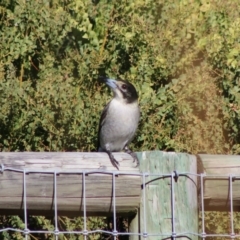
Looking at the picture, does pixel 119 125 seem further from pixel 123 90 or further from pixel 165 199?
pixel 165 199

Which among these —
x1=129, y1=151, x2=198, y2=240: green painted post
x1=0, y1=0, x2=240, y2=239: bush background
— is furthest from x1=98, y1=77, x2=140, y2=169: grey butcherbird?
x1=129, y1=151, x2=198, y2=240: green painted post

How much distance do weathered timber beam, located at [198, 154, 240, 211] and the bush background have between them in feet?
6.58

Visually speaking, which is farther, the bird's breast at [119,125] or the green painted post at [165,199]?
the bird's breast at [119,125]

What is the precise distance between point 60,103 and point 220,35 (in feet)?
5.67

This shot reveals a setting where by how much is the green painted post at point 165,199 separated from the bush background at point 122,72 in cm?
217

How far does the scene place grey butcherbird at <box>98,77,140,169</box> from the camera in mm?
6727

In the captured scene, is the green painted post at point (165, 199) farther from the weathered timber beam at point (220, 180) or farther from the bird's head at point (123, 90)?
the bird's head at point (123, 90)

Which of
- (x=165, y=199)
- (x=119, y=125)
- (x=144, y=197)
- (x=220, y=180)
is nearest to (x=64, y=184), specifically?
(x=144, y=197)

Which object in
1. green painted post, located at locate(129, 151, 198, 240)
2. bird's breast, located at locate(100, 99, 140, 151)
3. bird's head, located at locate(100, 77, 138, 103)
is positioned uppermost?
bird's head, located at locate(100, 77, 138, 103)

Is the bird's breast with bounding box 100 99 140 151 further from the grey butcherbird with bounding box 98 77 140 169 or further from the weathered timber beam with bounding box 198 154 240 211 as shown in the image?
the weathered timber beam with bounding box 198 154 240 211

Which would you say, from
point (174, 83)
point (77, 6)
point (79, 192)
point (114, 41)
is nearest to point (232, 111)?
point (174, 83)

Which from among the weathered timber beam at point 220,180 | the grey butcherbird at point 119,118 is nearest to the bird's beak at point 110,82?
the grey butcherbird at point 119,118

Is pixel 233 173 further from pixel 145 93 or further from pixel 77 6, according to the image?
pixel 77 6

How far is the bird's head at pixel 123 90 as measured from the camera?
22.3ft
